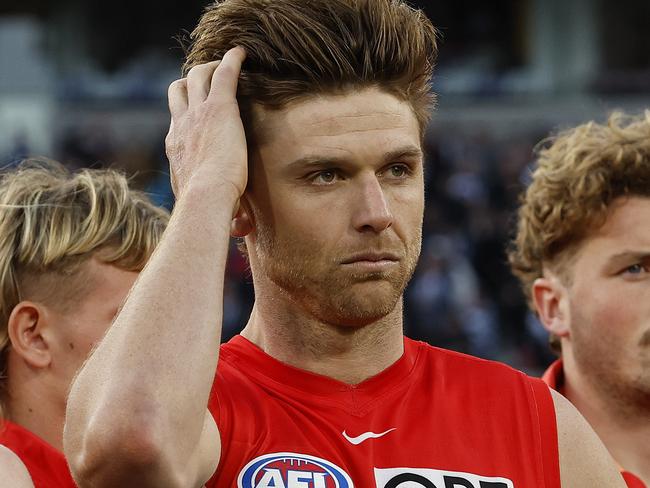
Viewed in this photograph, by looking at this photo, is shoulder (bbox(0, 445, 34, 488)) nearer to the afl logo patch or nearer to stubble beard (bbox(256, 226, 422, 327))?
the afl logo patch

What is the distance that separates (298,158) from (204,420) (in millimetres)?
641

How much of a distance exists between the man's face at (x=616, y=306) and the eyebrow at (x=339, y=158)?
122 centimetres

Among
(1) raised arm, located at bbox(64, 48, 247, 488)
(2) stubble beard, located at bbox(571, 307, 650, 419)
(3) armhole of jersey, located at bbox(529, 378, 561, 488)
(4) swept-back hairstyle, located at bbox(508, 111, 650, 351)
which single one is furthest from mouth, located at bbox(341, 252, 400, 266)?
(4) swept-back hairstyle, located at bbox(508, 111, 650, 351)

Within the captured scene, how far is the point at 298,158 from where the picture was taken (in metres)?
2.60

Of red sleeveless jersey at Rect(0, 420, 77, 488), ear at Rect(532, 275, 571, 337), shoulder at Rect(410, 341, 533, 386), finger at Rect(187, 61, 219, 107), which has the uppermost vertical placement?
finger at Rect(187, 61, 219, 107)

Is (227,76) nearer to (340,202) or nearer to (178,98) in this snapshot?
(178,98)

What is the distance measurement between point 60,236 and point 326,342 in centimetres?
109

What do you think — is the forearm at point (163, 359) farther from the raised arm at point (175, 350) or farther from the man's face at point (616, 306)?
the man's face at point (616, 306)

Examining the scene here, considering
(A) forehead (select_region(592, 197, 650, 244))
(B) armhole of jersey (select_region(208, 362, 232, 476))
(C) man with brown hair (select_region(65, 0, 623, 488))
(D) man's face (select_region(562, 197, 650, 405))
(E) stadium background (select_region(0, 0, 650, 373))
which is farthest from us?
(E) stadium background (select_region(0, 0, 650, 373))

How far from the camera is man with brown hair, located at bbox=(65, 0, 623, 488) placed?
8.06ft

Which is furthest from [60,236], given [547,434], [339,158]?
[547,434]

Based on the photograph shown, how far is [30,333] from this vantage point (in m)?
3.36

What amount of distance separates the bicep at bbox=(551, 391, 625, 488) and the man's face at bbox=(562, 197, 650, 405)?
85 cm

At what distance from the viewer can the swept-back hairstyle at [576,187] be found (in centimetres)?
379
